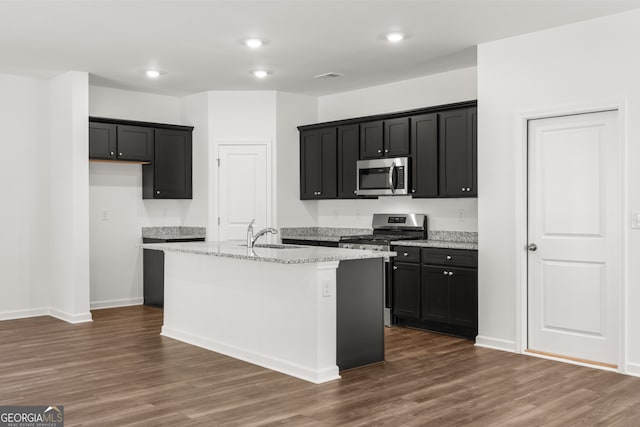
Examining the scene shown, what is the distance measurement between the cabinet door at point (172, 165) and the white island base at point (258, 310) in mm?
2006

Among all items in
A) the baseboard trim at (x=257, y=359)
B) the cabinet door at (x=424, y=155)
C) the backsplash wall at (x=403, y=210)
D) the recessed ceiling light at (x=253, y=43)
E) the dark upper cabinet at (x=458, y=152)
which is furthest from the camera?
the backsplash wall at (x=403, y=210)

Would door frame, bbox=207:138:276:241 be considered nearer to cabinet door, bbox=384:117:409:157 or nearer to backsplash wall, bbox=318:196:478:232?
backsplash wall, bbox=318:196:478:232

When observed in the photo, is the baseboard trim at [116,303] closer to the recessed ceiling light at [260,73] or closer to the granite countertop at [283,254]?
the granite countertop at [283,254]

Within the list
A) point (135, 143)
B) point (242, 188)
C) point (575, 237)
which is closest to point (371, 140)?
point (242, 188)

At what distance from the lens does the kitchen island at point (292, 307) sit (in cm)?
436

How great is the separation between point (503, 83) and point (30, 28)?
409 cm

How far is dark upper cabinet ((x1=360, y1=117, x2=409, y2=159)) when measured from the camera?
6.69 meters

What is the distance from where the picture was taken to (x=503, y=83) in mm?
5352

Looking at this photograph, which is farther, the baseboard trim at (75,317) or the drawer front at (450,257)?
the baseboard trim at (75,317)

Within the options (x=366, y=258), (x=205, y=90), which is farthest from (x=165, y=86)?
(x=366, y=258)

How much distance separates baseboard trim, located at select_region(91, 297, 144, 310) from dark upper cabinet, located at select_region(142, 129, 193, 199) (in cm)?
135

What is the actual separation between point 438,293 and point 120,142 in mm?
4162

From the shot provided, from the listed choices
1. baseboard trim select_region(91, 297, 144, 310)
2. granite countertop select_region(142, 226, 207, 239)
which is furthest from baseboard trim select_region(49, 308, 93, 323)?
granite countertop select_region(142, 226, 207, 239)

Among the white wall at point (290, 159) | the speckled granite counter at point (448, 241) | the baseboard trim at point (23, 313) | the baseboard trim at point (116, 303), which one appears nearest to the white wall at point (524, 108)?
the speckled granite counter at point (448, 241)
